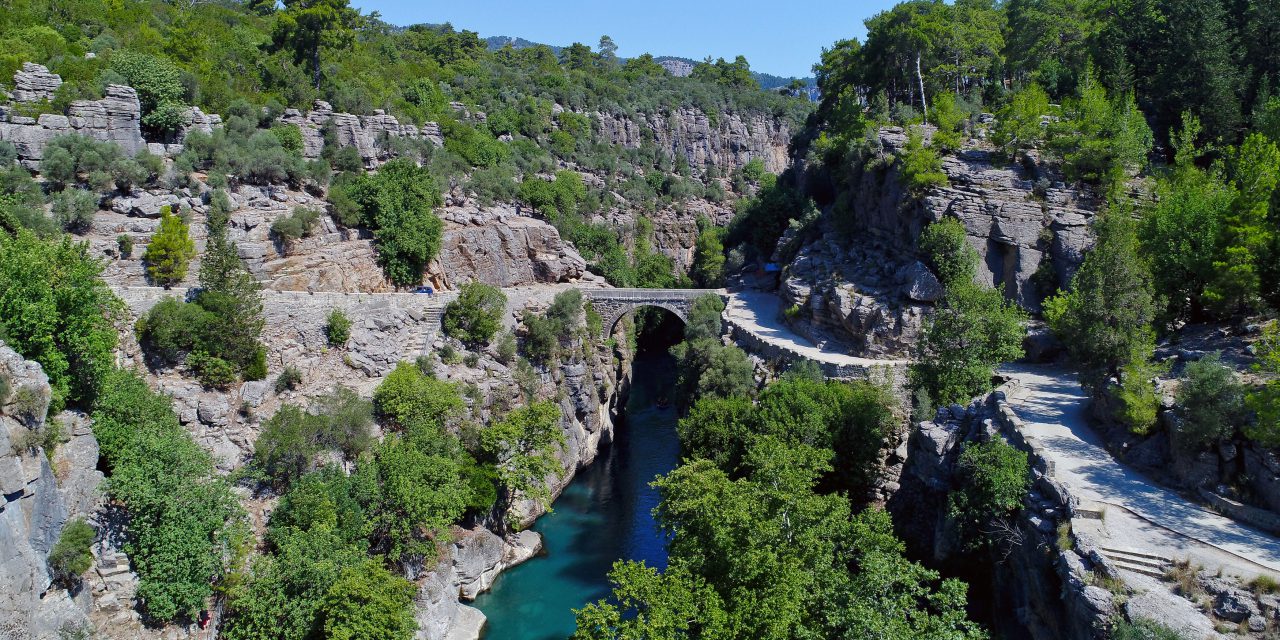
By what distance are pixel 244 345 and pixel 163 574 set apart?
9224 millimetres

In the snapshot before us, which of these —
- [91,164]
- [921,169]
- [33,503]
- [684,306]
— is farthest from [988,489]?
[91,164]

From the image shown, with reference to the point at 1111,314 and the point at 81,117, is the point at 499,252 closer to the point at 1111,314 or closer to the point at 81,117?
the point at 81,117

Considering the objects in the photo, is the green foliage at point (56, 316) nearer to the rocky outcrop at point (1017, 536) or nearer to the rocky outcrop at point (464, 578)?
the rocky outcrop at point (464, 578)

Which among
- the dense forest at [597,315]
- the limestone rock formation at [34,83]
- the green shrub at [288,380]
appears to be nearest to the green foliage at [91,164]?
the dense forest at [597,315]

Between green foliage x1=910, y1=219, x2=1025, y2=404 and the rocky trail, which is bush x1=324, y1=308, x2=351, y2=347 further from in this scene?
the rocky trail

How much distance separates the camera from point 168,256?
30375 millimetres

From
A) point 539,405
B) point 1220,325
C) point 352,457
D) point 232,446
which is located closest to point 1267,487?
point 1220,325

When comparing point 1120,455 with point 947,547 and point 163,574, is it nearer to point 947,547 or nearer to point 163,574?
point 947,547

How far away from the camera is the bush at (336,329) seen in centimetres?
3111

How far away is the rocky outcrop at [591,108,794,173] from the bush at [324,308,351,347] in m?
45.3

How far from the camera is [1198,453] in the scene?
19016mm

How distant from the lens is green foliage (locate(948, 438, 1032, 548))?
20469 mm

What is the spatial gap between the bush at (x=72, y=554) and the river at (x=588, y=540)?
1122 centimetres

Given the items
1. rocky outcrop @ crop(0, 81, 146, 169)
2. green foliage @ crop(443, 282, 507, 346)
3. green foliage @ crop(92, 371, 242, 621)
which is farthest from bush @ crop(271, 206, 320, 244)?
green foliage @ crop(92, 371, 242, 621)
